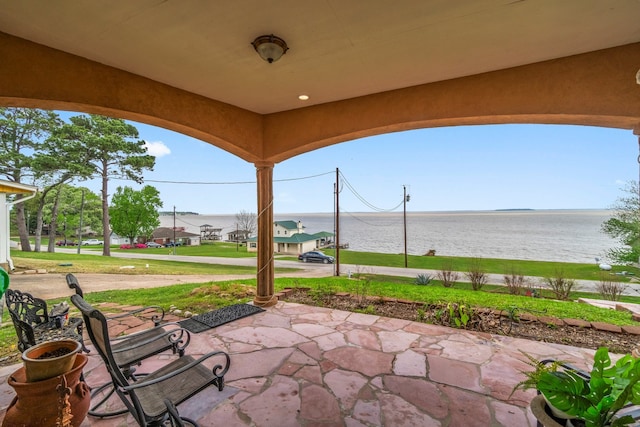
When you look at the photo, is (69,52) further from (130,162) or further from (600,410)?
(130,162)

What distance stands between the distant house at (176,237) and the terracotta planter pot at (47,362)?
74.7ft

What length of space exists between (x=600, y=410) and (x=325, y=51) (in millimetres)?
2615

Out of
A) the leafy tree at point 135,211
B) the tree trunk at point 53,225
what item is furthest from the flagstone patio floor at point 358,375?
the leafy tree at point 135,211

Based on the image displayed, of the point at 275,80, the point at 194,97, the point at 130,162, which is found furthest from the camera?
the point at 130,162

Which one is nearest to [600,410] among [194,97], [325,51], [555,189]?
[325,51]

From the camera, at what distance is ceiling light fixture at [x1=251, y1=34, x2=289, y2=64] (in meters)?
2.04

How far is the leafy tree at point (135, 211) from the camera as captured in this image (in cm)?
1384

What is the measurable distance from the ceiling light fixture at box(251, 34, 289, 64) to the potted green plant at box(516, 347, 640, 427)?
247 cm

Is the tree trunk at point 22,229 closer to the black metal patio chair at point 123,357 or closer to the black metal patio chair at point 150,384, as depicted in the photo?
the black metal patio chair at point 123,357

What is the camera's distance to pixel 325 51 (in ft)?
7.48

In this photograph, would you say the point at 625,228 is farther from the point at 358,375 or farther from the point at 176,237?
the point at 176,237

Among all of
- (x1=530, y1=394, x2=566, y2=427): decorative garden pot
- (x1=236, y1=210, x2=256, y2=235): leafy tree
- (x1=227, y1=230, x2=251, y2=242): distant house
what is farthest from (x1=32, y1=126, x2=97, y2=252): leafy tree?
(x1=236, y1=210, x2=256, y2=235): leafy tree

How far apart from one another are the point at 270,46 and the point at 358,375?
2747mm

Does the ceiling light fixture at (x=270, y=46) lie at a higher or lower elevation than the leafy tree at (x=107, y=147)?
lower
